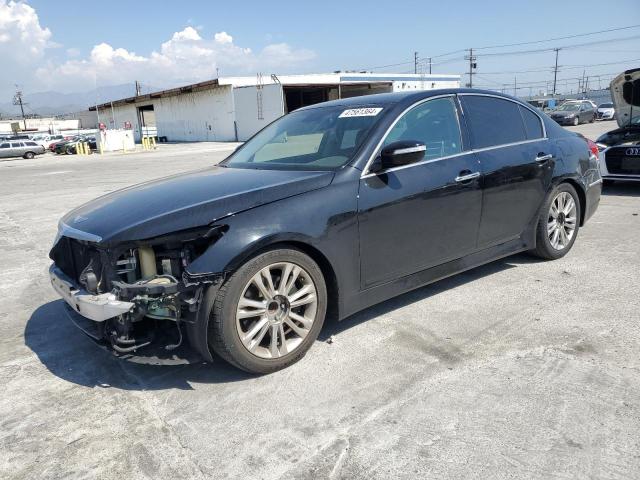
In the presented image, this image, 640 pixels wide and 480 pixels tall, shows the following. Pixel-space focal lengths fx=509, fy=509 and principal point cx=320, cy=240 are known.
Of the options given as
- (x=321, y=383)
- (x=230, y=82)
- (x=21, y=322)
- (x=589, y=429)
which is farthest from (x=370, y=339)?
(x=230, y=82)

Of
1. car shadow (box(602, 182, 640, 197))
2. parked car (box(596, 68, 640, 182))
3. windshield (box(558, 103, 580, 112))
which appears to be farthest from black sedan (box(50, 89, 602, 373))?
windshield (box(558, 103, 580, 112))

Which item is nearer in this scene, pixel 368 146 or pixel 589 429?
pixel 589 429

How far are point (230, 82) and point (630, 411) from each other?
46.1 meters

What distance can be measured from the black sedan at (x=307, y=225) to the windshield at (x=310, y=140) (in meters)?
0.02

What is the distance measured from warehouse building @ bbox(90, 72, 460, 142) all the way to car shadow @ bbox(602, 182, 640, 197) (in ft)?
106

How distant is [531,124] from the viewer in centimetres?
480

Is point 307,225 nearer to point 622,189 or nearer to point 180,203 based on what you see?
point 180,203

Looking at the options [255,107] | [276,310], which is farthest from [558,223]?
[255,107]

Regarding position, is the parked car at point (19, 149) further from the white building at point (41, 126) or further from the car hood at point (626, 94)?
the white building at point (41, 126)

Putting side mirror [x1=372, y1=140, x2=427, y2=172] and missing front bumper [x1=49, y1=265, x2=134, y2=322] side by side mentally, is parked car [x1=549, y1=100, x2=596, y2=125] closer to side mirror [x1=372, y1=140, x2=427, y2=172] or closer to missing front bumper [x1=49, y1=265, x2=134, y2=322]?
side mirror [x1=372, y1=140, x2=427, y2=172]

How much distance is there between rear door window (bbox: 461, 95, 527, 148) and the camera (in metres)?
4.22

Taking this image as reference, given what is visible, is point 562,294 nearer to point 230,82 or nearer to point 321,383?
point 321,383

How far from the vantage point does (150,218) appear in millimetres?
2928

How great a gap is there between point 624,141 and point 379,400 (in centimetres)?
760
